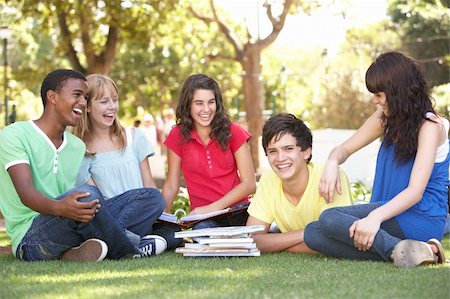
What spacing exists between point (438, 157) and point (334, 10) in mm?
13229

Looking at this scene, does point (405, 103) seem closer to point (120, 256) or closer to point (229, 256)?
point (229, 256)

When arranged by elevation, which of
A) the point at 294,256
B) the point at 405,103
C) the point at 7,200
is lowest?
the point at 294,256

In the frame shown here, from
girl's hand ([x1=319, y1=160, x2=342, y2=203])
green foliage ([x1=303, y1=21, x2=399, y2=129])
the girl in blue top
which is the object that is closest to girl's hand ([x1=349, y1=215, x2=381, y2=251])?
the girl in blue top

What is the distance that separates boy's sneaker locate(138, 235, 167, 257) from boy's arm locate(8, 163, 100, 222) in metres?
0.80

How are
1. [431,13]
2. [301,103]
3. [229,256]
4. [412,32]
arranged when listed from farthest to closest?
1. [301,103]
2. [412,32]
3. [431,13]
4. [229,256]

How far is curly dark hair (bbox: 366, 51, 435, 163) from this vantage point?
18.0 feet

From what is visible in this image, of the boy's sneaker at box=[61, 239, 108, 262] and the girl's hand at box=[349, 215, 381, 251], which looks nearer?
the girl's hand at box=[349, 215, 381, 251]

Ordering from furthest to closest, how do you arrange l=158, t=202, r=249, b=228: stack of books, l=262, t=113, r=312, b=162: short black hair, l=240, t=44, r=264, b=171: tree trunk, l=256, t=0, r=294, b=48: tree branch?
l=240, t=44, r=264, b=171: tree trunk < l=256, t=0, r=294, b=48: tree branch < l=158, t=202, r=249, b=228: stack of books < l=262, t=113, r=312, b=162: short black hair

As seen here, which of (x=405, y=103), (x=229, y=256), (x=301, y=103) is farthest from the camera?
(x=301, y=103)

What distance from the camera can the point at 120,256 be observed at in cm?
595

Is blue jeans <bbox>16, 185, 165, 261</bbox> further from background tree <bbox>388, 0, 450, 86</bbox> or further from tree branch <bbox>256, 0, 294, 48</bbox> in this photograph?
background tree <bbox>388, 0, 450, 86</bbox>

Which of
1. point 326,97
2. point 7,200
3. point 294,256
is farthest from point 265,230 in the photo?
point 326,97

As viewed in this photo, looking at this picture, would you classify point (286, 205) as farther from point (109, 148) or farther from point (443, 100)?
point (443, 100)

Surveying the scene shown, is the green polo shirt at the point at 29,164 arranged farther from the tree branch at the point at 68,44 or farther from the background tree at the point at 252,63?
the tree branch at the point at 68,44
